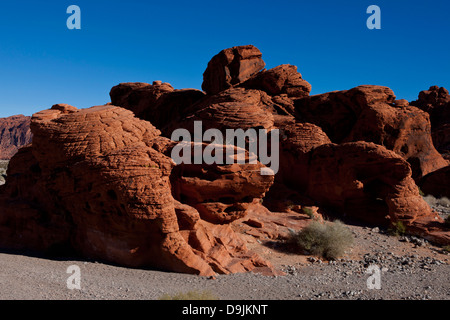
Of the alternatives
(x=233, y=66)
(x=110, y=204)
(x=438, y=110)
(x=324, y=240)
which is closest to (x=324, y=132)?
(x=233, y=66)

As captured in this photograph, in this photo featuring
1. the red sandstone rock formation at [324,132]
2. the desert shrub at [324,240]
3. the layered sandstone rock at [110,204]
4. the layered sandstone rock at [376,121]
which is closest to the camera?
the layered sandstone rock at [110,204]

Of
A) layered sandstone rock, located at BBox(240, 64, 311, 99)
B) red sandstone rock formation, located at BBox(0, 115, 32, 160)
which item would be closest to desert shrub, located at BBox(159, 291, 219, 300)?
layered sandstone rock, located at BBox(240, 64, 311, 99)

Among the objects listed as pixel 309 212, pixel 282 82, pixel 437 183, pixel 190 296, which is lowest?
pixel 190 296

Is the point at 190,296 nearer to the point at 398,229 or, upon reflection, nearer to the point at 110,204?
the point at 110,204

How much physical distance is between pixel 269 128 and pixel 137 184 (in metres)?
9.05

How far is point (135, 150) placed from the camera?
25.6ft

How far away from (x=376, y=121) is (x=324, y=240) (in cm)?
1131

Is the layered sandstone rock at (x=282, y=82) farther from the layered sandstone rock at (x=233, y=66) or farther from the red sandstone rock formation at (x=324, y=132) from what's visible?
the layered sandstone rock at (x=233, y=66)

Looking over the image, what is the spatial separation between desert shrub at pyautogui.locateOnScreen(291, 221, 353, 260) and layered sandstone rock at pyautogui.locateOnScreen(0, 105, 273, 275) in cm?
237

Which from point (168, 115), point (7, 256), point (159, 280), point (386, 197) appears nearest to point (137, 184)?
point (159, 280)

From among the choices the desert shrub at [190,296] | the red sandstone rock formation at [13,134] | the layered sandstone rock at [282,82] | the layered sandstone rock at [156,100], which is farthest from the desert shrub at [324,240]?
the red sandstone rock formation at [13,134]

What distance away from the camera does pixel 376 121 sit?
18.6 metres

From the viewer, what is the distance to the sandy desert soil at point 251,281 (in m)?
5.91

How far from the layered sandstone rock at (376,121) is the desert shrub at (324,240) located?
10087 millimetres
